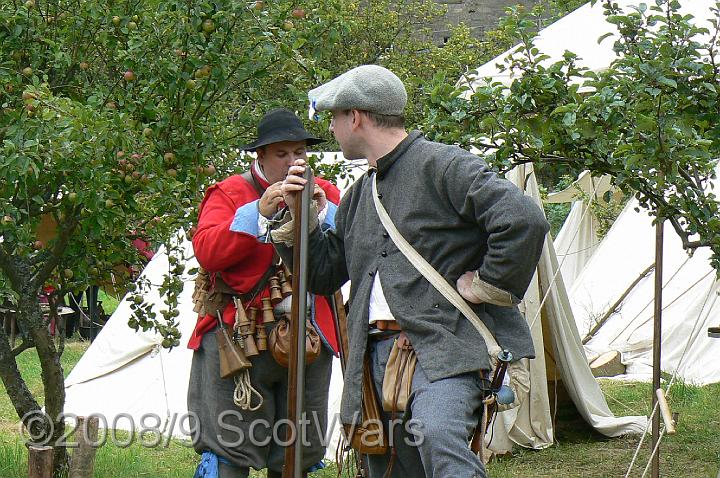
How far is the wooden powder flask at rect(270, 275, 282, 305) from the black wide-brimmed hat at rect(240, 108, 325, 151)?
0.50 m

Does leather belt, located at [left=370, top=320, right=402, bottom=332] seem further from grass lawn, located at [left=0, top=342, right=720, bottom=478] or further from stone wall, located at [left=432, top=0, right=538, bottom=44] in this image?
stone wall, located at [left=432, top=0, right=538, bottom=44]

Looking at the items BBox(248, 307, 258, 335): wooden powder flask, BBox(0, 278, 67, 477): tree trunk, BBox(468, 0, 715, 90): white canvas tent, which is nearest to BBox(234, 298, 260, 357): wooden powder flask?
BBox(248, 307, 258, 335): wooden powder flask

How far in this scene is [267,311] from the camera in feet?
13.3

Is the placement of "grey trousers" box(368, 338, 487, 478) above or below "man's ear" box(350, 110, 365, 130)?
below

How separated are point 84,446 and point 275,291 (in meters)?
1.00

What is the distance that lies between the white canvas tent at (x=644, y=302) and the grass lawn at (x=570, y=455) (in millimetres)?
1209

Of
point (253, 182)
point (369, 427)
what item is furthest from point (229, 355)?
point (369, 427)

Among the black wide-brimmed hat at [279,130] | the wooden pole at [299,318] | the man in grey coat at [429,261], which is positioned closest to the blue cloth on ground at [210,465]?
the wooden pole at [299,318]

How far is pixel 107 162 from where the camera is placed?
4164mm

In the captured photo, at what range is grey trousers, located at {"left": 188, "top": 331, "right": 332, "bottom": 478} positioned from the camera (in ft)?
13.3

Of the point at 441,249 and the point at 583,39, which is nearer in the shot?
the point at 441,249

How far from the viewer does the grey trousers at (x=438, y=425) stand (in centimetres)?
294

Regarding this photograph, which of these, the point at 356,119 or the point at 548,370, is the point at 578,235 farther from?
the point at 356,119

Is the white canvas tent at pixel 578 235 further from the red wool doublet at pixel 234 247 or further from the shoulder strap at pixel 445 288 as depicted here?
the shoulder strap at pixel 445 288
